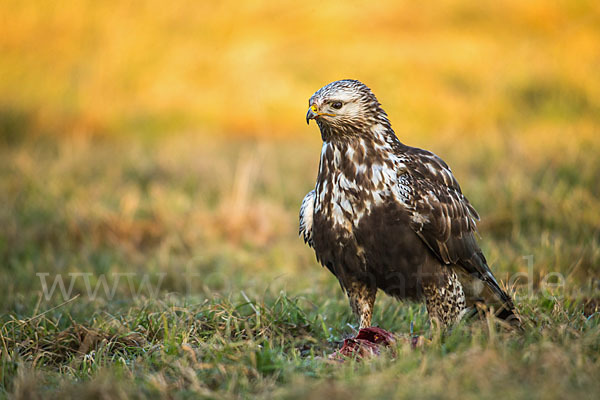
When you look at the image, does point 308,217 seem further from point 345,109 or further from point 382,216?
point 345,109

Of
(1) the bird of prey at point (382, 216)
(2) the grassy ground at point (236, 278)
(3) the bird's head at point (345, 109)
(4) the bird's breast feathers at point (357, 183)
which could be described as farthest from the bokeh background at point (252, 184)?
(3) the bird's head at point (345, 109)

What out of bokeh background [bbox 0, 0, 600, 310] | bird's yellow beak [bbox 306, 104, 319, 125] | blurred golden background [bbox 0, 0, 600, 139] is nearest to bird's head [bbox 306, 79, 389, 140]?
bird's yellow beak [bbox 306, 104, 319, 125]

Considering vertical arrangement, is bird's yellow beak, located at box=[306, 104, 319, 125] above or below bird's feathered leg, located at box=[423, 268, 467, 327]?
above

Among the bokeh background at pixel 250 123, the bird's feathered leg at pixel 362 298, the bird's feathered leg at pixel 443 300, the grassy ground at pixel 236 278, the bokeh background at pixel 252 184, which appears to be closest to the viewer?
the grassy ground at pixel 236 278

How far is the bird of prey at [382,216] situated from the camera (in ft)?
9.78

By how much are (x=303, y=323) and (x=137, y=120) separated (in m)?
7.54

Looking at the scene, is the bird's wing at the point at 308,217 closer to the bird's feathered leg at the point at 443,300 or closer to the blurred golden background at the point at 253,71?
the bird's feathered leg at the point at 443,300

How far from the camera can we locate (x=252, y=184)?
7.11 m

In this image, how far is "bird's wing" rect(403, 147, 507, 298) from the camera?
302cm

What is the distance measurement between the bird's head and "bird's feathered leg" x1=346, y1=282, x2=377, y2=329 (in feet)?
2.59

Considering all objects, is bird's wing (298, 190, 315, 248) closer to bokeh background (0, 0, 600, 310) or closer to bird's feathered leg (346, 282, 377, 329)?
bird's feathered leg (346, 282, 377, 329)

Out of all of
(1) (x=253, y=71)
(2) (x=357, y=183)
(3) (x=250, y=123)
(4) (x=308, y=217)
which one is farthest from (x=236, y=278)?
(1) (x=253, y=71)

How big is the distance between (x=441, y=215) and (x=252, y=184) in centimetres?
423

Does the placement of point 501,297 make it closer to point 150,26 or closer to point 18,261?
point 18,261
